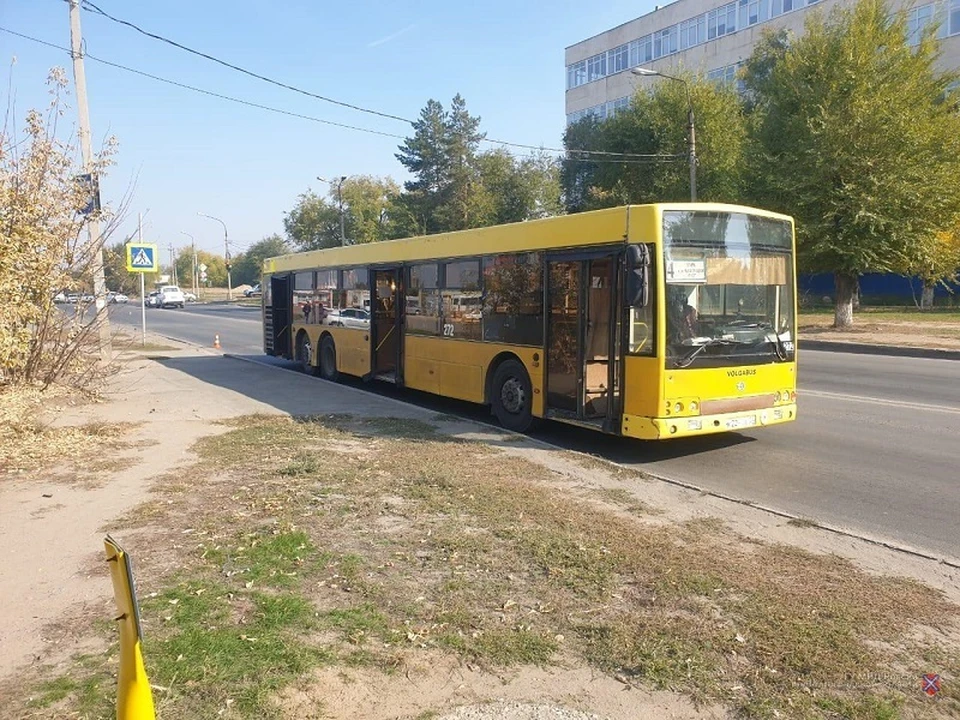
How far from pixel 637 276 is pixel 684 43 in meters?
55.1

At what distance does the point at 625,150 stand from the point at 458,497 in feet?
121

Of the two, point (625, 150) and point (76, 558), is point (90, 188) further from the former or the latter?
point (625, 150)

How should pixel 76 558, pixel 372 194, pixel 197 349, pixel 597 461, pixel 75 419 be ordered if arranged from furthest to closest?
pixel 372 194, pixel 197 349, pixel 75 419, pixel 597 461, pixel 76 558

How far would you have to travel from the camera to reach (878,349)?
21.8 metres

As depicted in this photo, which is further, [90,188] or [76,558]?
[90,188]

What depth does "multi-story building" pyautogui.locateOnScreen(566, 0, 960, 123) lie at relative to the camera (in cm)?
4500

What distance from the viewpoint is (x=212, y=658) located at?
3.88 metres

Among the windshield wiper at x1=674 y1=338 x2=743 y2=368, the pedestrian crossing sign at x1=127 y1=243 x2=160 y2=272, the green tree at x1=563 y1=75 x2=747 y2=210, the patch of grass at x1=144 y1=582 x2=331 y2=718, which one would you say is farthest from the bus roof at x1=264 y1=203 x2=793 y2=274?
the green tree at x1=563 y1=75 x2=747 y2=210

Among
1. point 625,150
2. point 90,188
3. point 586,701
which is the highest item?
point 625,150

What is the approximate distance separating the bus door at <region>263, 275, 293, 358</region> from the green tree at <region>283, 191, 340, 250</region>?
174 feet

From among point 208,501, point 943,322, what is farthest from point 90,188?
point 943,322

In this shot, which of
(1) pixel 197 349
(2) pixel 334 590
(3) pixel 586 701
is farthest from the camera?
(1) pixel 197 349

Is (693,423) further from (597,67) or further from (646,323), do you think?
(597,67)

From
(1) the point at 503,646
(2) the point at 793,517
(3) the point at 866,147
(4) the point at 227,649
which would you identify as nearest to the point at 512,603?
(1) the point at 503,646
